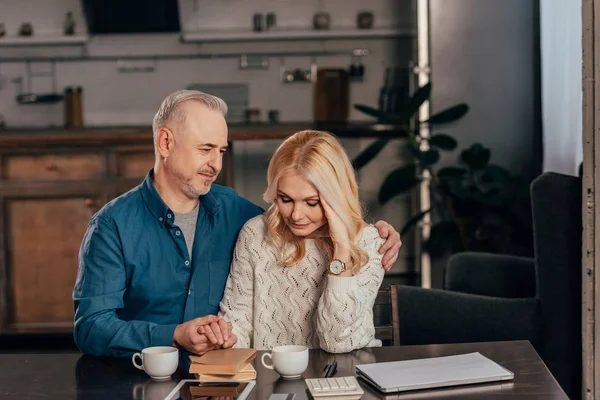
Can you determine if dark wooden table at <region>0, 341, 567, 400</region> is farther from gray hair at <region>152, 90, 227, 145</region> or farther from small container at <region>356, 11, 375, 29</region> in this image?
small container at <region>356, 11, 375, 29</region>

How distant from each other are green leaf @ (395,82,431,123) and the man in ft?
8.72

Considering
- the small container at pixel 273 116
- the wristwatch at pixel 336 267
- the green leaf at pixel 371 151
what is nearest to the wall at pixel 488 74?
the green leaf at pixel 371 151

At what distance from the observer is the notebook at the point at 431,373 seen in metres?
1.47

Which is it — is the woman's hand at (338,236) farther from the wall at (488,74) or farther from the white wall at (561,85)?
the wall at (488,74)

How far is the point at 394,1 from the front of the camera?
240 inches

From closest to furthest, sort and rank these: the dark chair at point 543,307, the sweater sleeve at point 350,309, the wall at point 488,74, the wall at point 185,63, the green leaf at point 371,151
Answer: the sweater sleeve at point 350,309, the dark chair at point 543,307, the green leaf at point 371,151, the wall at point 488,74, the wall at point 185,63

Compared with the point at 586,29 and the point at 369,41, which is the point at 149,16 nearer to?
the point at 369,41

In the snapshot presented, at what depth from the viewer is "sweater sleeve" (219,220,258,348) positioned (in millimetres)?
2066

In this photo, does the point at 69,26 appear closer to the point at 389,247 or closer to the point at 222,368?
the point at 389,247

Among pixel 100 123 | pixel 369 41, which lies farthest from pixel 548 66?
pixel 100 123

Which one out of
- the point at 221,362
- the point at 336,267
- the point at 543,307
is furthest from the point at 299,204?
the point at 543,307

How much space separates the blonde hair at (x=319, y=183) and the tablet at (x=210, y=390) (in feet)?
1.68

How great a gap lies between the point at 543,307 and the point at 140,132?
10.2ft

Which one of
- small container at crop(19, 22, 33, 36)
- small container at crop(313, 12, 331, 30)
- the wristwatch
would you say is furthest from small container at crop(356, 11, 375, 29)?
the wristwatch
